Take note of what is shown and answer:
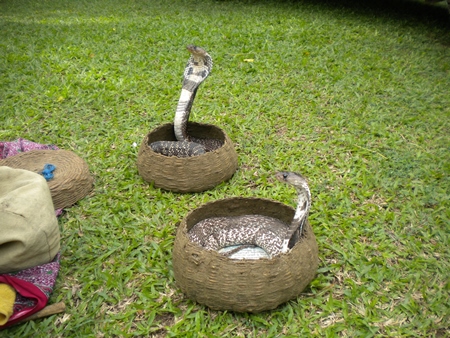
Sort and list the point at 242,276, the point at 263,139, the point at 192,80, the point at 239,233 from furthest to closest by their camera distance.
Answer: the point at 263,139, the point at 192,80, the point at 239,233, the point at 242,276

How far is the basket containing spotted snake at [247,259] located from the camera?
258cm

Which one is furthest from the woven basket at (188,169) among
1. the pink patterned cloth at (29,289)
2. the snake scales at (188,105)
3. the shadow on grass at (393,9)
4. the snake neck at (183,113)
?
the shadow on grass at (393,9)

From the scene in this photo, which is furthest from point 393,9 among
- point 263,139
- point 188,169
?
point 188,169

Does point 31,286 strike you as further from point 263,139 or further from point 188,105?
point 263,139

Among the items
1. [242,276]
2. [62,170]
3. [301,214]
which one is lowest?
[62,170]

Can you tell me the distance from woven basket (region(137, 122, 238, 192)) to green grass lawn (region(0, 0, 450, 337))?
0.10 meters

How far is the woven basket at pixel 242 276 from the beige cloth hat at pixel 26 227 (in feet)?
2.58

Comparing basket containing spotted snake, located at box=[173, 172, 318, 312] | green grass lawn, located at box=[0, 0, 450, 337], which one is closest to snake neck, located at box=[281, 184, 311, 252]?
basket containing spotted snake, located at box=[173, 172, 318, 312]

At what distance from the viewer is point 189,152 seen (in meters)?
4.07

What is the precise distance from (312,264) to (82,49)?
535 cm

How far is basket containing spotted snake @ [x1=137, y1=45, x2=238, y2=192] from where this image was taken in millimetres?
3740

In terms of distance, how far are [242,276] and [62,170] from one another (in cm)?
194

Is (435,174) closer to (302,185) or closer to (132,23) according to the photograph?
(302,185)

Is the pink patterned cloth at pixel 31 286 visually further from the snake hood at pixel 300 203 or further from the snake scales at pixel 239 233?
the snake hood at pixel 300 203
